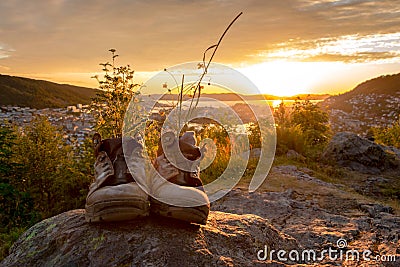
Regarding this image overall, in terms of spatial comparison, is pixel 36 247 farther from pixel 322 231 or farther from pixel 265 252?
pixel 322 231

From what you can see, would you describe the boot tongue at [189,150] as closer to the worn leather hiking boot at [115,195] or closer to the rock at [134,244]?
the worn leather hiking boot at [115,195]

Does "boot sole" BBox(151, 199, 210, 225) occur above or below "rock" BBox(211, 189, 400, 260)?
above

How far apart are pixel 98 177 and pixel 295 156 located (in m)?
6.56

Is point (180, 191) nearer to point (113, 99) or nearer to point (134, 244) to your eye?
point (134, 244)

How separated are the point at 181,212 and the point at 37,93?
3742cm

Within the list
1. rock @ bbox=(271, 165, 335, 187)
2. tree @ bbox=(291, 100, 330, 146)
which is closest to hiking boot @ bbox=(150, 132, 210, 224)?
rock @ bbox=(271, 165, 335, 187)

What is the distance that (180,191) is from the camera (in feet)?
7.17

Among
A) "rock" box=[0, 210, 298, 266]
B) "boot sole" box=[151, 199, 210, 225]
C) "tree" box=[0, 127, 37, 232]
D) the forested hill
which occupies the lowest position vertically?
"tree" box=[0, 127, 37, 232]

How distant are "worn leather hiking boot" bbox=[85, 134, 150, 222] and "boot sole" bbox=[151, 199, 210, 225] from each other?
70 mm

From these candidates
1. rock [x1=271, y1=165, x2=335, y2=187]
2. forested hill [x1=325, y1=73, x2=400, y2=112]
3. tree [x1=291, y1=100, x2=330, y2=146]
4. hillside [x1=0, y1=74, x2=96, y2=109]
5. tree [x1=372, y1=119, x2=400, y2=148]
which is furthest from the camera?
forested hill [x1=325, y1=73, x2=400, y2=112]

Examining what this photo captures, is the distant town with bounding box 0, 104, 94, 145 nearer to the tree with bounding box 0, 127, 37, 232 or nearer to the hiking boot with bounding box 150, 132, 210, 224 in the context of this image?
the tree with bounding box 0, 127, 37, 232

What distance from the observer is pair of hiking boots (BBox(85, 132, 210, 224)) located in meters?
2.08

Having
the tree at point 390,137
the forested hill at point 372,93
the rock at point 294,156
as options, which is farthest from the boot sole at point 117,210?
the forested hill at point 372,93

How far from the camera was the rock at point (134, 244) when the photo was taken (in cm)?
199
